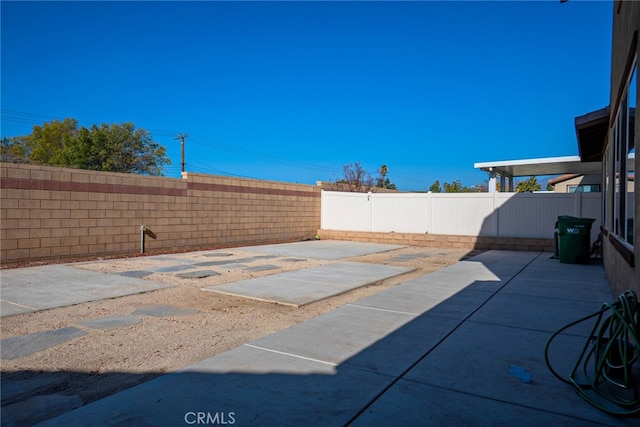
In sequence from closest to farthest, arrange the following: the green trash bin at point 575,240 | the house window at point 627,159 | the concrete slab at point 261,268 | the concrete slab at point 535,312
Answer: the house window at point 627,159, the concrete slab at point 535,312, the concrete slab at point 261,268, the green trash bin at point 575,240

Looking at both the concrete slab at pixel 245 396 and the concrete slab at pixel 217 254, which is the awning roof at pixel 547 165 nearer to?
the concrete slab at pixel 217 254

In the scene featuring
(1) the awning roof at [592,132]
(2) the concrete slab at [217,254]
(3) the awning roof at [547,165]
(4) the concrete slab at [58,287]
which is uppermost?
(3) the awning roof at [547,165]

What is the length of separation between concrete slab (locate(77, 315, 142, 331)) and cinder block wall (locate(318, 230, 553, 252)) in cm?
1442

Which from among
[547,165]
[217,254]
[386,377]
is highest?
[547,165]

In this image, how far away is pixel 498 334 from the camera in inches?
209

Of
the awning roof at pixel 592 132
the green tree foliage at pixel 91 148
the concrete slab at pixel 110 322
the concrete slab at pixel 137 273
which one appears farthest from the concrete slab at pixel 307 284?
the green tree foliage at pixel 91 148

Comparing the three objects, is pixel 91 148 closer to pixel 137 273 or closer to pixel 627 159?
pixel 137 273

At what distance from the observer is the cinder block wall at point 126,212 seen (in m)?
11.3

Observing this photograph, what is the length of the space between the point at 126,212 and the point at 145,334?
942 centimetres

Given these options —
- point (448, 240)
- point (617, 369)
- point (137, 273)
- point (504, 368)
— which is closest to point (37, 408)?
point (504, 368)

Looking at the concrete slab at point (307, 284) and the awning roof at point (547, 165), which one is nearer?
the concrete slab at point (307, 284)

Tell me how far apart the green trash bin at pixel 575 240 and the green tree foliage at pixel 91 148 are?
123 feet

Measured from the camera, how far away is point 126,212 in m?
13.9

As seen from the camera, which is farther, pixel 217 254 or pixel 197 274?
pixel 217 254
